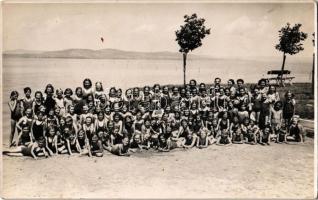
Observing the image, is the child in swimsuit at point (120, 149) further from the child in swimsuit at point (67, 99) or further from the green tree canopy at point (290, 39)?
the green tree canopy at point (290, 39)

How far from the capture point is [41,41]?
462 cm

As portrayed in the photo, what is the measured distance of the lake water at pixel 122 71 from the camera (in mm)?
4574

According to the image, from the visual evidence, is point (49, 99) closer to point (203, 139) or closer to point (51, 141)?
point (51, 141)

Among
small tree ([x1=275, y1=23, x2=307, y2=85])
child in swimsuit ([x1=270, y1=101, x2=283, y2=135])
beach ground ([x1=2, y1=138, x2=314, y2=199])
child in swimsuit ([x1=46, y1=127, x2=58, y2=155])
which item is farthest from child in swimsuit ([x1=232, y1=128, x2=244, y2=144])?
child in swimsuit ([x1=46, y1=127, x2=58, y2=155])

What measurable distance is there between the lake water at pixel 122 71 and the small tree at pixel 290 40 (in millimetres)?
125

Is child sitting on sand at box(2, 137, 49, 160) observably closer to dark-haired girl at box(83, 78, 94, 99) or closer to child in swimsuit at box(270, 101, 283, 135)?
dark-haired girl at box(83, 78, 94, 99)

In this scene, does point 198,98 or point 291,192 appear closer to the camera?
point 291,192

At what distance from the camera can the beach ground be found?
4.41m

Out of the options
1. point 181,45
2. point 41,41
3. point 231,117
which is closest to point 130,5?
point 181,45

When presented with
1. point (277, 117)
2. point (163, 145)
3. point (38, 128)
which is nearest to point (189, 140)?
point (163, 145)

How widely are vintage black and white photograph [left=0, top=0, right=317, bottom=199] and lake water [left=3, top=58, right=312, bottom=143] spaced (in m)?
0.01

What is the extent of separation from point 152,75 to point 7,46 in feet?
5.73

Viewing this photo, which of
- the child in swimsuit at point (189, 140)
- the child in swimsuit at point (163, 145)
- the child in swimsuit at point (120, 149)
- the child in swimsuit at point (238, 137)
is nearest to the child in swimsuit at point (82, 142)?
the child in swimsuit at point (120, 149)

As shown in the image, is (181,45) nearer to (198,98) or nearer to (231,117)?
(198,98)
